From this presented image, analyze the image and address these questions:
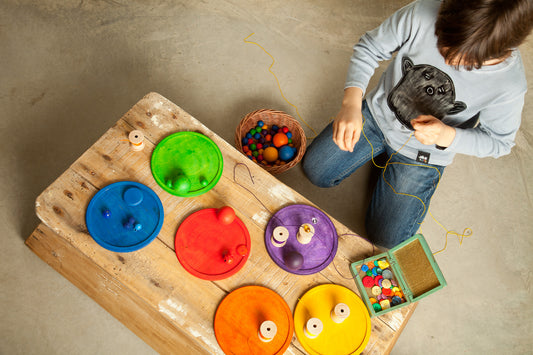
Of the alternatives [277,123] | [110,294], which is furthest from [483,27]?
[110,294]

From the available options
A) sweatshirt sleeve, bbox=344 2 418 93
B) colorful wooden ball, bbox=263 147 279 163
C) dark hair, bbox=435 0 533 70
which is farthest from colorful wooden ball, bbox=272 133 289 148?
dark hair, bbox=435 0 533 70

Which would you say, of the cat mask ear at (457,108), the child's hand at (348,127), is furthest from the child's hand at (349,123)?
the cat mask ear at (457,108)

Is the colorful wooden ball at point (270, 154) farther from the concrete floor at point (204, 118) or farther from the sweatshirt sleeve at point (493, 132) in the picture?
the sweatshirt sleeve at point (493, 132)

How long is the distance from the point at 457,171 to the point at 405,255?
3.02 feet

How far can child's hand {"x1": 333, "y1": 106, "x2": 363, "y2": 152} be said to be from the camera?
104 centimetres

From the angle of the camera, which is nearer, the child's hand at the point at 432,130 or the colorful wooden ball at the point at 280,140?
the child's hand at the point at 432,130

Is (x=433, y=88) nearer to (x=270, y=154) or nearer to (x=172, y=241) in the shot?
(x=270, y=154)

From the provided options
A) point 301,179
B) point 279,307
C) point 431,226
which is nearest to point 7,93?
point 301,179

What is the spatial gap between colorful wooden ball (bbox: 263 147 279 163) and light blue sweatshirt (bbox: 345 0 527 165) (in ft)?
1.43

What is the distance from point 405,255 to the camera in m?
0.98

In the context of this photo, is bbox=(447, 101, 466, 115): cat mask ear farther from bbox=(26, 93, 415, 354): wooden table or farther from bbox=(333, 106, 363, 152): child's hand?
bbox=(26, 93, 415, 354): wooden table

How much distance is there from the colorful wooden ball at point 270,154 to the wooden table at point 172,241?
37cm

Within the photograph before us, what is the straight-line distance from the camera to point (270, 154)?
57.4 inches

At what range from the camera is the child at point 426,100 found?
76cm
